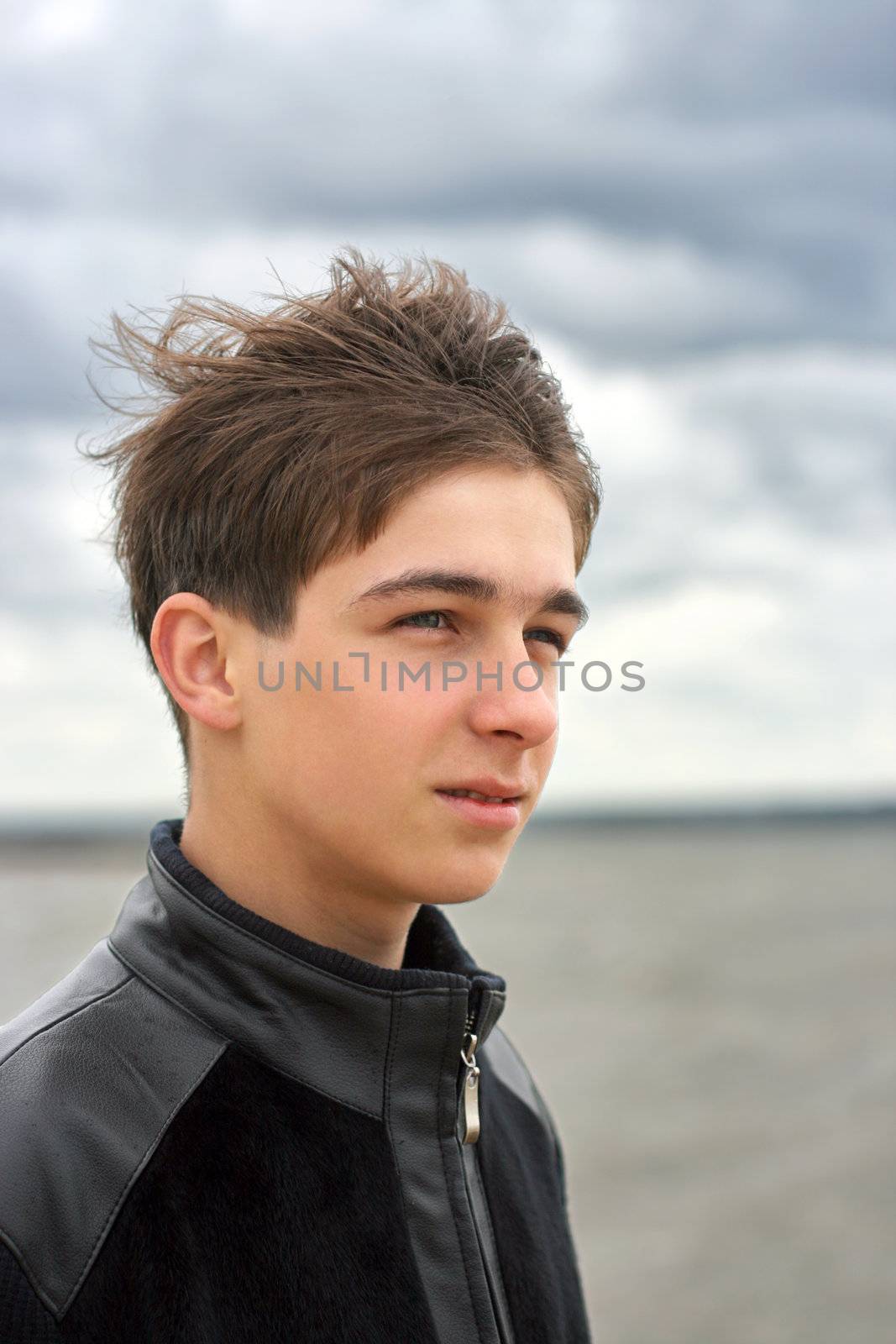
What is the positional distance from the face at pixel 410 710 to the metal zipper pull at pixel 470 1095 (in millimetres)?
285

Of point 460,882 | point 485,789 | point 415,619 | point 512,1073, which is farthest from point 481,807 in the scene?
point 512,1073

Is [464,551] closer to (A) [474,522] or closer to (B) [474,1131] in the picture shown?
(A) [474,522]

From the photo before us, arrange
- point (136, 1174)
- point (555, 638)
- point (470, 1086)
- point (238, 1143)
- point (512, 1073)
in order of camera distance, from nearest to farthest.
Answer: point (136, 1174) → point (238, 1143) → point (470, 1086) → point (555, 638) → point (512, 1073)

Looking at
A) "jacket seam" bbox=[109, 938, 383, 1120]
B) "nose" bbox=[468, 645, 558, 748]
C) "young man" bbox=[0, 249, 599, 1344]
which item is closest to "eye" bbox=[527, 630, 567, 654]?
"young man" bbox=[0, 249, 599, 1344]

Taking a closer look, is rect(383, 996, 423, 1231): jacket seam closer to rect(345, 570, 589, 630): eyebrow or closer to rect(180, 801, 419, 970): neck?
rect(180, 801, 419, 970): neck

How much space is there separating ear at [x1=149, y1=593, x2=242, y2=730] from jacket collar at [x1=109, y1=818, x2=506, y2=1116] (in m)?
0.31

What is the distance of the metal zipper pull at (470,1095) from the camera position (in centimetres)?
223

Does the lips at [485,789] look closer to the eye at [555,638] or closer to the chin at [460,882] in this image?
the chin at [460,882]

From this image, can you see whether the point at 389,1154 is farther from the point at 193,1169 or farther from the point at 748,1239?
the point at 748,1239

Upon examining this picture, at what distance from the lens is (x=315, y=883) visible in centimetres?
228

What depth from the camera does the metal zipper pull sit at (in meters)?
2.23

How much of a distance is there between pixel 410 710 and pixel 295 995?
526 millimetres

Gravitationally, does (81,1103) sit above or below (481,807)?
below

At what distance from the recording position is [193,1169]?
196 centimetres
